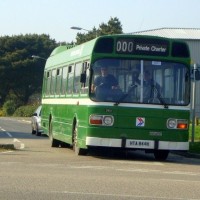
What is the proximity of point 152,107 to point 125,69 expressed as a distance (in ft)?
4.22

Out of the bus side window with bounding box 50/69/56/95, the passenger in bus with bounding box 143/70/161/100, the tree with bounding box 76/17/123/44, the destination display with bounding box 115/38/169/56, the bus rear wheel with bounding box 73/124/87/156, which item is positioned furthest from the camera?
the tree with bounding box 76/17/123/44

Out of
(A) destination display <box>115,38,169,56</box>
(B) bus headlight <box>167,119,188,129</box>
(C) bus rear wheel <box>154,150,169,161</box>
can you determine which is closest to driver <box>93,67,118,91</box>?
(A) destination display <box>115,38,169,56</box>

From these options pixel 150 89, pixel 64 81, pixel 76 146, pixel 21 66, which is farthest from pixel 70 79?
pixel 21 66

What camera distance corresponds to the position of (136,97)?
22391mm

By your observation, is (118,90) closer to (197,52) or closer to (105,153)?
(105,153)

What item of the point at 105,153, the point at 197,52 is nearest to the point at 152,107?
the point at 105,153

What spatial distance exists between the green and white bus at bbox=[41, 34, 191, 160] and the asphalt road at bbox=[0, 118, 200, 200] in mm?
693

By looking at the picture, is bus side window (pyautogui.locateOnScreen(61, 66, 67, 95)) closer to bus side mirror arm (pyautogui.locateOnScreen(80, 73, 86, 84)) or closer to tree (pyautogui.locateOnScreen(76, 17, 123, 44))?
bus side mirror arm (pyautogui.locateOnScreen(80, 73, 86, 84))

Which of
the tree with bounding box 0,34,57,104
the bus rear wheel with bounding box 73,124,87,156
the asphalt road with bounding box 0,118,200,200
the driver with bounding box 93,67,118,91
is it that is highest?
the tree with bounding box 0,34,57,104

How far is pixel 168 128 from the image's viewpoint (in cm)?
2252

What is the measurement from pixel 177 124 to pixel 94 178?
631 cm

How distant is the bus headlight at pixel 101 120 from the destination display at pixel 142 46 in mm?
1880

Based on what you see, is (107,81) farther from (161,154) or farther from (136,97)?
(161,154)

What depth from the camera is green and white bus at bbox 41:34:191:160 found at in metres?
22.3
